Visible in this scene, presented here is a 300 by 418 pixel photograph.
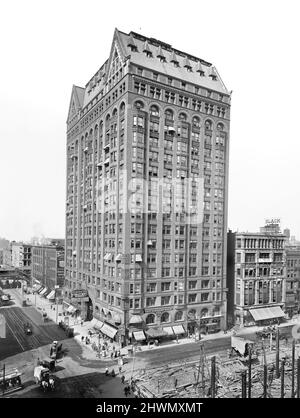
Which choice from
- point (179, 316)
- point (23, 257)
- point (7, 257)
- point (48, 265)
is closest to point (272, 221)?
point (179, 316)

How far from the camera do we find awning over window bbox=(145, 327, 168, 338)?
56.2 meters

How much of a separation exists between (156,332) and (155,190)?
28144mm

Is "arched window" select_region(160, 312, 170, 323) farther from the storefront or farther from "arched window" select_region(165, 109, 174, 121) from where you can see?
"arched window" select_region(165, 109, 174, 121)

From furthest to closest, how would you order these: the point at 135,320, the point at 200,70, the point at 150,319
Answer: the point at 200,70
the point at 150,319
the point at 135,320

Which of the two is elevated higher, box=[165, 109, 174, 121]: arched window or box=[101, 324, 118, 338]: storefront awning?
box=[165, 109, 174, 121]: arched window

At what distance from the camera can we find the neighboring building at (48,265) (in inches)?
3903

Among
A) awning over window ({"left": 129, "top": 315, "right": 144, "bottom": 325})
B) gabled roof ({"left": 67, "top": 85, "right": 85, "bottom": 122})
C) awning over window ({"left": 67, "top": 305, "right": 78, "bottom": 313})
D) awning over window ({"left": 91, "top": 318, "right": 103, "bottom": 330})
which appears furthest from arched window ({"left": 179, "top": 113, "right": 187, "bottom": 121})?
awning over window ({"left": 67, "top": 305, "right": 78, "bottom": 313})

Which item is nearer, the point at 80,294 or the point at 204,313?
the point at 204,313

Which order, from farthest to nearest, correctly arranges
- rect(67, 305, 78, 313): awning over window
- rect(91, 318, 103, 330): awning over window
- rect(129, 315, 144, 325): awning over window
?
rect(67, 305, 78, 313): awning over window → rect(91, 318, 103, 330): awning over window → rect(129, 315, 144, 325): awning over window

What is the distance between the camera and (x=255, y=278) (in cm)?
7244

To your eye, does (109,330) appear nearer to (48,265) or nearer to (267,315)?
(267,315)

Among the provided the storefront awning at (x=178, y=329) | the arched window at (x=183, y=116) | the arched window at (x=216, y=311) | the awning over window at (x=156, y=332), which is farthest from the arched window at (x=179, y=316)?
the arched window at (x=183, y=116)

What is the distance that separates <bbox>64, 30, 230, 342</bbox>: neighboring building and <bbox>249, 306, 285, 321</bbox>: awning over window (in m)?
8.23
